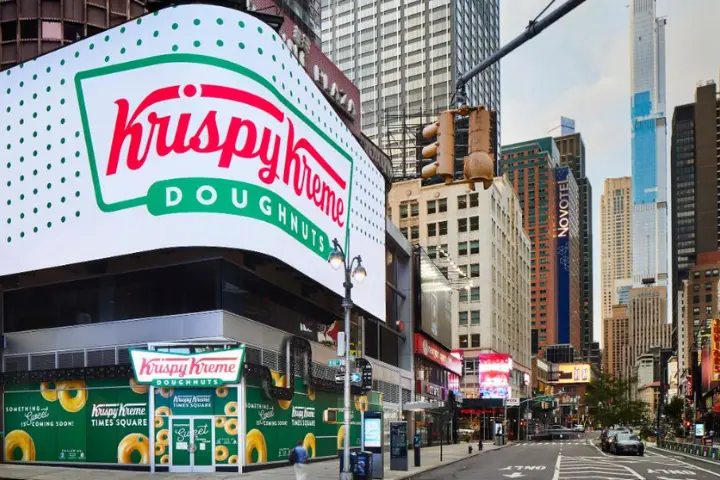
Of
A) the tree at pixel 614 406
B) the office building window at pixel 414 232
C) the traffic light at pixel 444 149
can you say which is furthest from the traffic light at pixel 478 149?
the tree at pixel 614 406

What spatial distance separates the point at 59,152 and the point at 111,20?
50.9 feet

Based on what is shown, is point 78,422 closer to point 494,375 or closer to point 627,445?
point 627,445

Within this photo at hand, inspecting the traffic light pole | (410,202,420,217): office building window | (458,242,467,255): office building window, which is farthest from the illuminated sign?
the traffic light pole

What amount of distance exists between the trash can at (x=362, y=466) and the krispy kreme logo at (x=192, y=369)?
19.9 ft

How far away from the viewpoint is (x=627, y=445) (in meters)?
55.0

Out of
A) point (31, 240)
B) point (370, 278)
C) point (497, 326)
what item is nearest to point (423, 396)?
point (370, 278)

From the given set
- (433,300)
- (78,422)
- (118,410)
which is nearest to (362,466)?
(118,410)

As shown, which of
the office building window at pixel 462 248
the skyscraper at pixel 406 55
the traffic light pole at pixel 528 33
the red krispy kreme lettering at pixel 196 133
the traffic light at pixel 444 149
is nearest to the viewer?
the traffic light pole at pixel 528 33

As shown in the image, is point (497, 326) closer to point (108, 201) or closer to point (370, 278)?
point (370, 278)

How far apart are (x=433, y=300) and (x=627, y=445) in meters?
22.3

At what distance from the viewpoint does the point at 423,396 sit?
7131 cm

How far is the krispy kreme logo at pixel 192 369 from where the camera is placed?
1272 inches

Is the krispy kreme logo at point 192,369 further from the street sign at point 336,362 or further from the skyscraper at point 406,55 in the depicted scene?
the skyscraper at point 406,55

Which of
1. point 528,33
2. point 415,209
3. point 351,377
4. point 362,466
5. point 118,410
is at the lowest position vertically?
point 362,466
